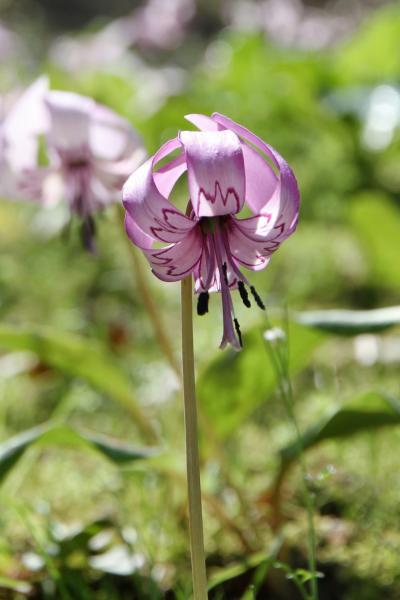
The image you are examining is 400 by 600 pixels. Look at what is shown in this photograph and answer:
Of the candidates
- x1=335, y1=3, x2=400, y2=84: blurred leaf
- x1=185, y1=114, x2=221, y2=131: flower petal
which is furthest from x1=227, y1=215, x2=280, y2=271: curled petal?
x1=335, y1=3, x2=400, y2=84: blurred leaf

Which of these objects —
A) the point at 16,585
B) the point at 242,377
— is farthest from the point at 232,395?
the point at 16,585

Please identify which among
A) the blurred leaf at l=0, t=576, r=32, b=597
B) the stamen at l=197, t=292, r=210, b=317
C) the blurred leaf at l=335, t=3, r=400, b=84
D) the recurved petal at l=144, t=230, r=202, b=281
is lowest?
the blurred leaf at l=0, t=576, r=32, b=597

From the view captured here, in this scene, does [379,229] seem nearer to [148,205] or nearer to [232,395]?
[232,395]

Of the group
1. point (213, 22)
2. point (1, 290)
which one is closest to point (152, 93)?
point (1, 290)

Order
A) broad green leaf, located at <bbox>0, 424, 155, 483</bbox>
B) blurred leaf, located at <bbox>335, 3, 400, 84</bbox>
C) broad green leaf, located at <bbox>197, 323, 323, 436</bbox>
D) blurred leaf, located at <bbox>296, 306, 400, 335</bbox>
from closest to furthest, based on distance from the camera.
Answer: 1. broad green leaf, located at <bbox>0, 424, 155, 483</bbox>
2. blurred leaf, located at <bbox>296, 306, 400, 335</bbox>
3. broad green leaf, located at <bbox>197, 323, 323, 436</bbox>
4. blurred leaf, located at <bbox>335, 3, 400, 84</bbox>

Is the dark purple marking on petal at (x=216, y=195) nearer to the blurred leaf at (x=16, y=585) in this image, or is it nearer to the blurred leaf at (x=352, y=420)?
Answer: the blurred leaf at (x=352, y=420)

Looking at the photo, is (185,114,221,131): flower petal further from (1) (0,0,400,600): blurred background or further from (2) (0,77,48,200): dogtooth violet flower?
(2) (0,77,48,200): dogtooth violet flower
